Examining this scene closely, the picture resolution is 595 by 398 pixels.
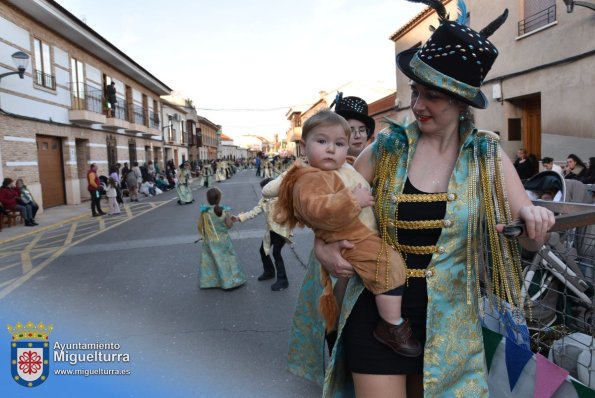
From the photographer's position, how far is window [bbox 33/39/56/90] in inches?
640

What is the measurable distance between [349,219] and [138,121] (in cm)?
3019

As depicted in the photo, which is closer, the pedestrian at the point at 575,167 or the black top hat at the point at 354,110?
the black top hat at the point at 354,110

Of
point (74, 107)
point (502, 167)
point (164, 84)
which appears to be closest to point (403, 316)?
point (502, 167)

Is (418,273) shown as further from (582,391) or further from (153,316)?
(153,316)

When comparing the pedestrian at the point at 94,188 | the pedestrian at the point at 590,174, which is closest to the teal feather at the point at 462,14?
the pedestrian at the point at 590,174

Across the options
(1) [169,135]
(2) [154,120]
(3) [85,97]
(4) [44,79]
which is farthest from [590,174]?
(1) [169,135]

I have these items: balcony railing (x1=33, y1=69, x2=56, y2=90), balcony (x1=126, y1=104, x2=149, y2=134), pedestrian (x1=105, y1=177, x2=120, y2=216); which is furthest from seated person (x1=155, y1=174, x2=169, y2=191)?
pedestrian (x1=105, y1=177, x2=120, y2=216)

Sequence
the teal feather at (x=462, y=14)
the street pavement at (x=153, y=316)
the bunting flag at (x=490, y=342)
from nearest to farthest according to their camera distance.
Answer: the teal feather at (x=462, y=14), the bunting flag at (x=490, y=342), the street pavement at (x=153, y=316)

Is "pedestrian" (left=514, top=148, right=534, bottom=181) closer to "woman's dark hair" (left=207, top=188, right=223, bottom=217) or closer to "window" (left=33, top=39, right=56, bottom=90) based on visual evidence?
"woman's dark hair" (left=207, top=188, right=223, bottom=217)

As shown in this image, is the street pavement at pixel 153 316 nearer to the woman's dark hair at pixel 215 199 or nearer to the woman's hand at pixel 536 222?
the woman's dark hair at pixel 215 199

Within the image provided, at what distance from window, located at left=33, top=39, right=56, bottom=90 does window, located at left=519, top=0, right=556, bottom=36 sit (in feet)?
54.5

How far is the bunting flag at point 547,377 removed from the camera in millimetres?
1667

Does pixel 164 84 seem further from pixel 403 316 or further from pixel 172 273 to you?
pixel 403 316

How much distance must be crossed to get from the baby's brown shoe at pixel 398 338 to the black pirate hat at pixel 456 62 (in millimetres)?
900
